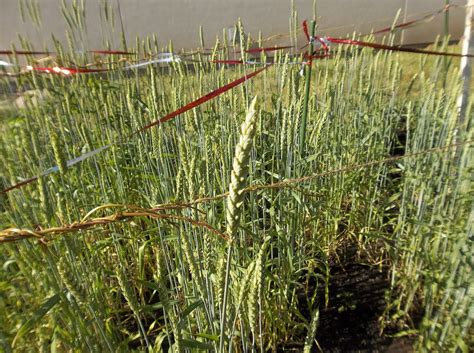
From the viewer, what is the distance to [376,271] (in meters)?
1.47

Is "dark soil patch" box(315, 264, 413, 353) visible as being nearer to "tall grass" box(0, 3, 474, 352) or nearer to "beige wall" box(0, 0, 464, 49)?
"tall grass" box(0, 3, 474, 352)

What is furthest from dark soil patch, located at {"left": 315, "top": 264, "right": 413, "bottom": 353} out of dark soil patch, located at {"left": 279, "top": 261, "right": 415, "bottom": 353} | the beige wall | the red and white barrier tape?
the beige wall

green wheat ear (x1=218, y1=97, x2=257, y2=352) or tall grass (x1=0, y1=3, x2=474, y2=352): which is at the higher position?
green wheat ear (x1=218, y1=97, x2=257, y2=352)

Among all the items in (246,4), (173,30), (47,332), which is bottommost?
(47,332)

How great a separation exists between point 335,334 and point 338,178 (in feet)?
2.15

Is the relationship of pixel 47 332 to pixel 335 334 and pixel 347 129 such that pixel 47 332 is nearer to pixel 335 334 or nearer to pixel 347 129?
pixel 335 334

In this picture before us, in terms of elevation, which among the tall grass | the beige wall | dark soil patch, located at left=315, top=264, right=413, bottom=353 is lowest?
dark soil patch, located at left=315, top=264, right=413, bottom=353

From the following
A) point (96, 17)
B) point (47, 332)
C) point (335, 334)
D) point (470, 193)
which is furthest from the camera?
point (96, 17)

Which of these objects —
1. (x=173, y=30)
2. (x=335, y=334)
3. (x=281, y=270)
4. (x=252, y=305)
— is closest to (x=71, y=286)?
(x=252, y=305)

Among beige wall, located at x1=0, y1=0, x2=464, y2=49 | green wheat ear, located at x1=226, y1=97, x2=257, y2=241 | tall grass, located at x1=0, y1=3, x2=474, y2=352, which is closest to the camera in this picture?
green wheat ear, located at x1=226, y1=97, x2=257, y2=241

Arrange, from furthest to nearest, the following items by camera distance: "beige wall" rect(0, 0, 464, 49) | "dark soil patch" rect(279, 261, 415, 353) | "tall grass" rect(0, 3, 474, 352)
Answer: "beige wall" rect(0, 0, 464, 49), "dark soil patch" rect(279, 261, 415, 353), "tall grass" rect(0, 3, 474, 352)

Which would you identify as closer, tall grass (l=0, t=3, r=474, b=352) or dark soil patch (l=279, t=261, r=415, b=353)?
tall grass (l=0, t=3, r=474, b=352)

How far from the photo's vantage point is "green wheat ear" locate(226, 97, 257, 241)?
1.22 ft

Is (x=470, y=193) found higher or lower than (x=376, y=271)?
higher
